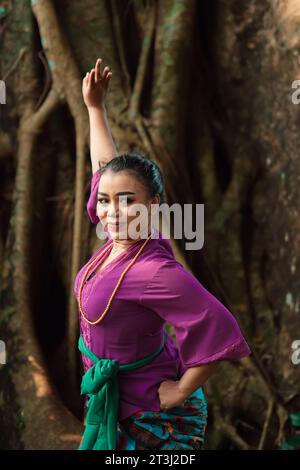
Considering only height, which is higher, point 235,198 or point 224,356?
point 235,198

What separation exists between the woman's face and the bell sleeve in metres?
0.14

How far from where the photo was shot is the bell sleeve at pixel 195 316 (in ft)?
5.61

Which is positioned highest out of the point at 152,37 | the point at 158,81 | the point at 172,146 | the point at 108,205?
the point at 152,37

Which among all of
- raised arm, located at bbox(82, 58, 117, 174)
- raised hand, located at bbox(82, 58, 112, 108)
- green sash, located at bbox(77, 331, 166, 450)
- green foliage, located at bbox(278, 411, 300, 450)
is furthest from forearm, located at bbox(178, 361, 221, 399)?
green foliage, located at bbox(278, 411, 300, 450)

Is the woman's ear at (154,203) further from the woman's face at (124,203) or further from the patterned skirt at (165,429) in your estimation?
the patterned skirt at (165,429)

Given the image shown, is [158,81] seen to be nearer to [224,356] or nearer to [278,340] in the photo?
[278,340]

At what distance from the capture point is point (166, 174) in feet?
10.1

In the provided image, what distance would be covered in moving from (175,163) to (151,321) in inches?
56.6

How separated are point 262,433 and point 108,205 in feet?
5.52

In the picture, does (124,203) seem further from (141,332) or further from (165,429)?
(165,429)

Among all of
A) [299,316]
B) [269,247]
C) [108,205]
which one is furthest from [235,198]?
[108,205]

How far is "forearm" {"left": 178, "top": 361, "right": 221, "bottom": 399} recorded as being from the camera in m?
1.73

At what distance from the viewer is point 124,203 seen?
69.2 inches

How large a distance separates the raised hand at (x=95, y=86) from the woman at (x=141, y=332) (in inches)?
13.6
